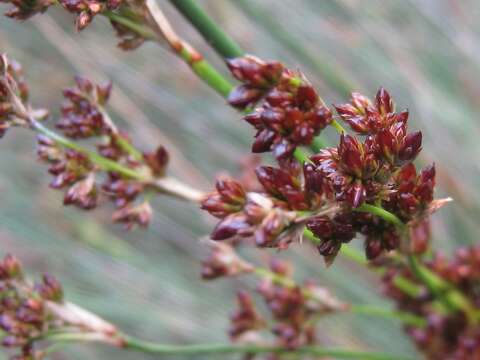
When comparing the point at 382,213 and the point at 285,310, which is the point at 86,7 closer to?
the point at 382,213

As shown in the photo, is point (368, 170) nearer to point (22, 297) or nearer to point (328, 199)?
point (328, 199)

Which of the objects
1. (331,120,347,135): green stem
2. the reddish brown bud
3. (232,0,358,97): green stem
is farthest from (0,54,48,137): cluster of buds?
Result: (232,0,358,97): green stem

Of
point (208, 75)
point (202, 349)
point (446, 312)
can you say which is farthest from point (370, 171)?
point (446, 312)

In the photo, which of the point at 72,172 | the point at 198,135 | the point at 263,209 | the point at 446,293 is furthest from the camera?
the point at 198,135

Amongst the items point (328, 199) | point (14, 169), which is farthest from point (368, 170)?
point (14, 169)

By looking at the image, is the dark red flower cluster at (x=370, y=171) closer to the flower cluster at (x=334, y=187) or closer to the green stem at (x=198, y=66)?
the flower cluster at (x=334, y=187)

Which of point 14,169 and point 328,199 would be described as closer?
point 328,199
